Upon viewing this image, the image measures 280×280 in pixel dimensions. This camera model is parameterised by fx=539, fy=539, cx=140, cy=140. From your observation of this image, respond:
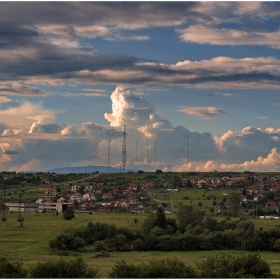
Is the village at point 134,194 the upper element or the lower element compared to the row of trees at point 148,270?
upper

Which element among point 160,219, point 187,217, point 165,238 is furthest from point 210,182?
point 165,238

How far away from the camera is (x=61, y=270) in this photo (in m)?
47.6

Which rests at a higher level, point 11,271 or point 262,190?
point 262,190

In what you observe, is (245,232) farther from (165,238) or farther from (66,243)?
(66,243)

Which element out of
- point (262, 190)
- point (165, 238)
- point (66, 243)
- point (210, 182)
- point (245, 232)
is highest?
point (210, 182)

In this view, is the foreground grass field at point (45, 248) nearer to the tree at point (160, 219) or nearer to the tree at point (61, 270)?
the tree at point (160, 219)

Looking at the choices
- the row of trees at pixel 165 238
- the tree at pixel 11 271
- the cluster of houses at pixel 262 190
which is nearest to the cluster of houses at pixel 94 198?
the cluster of houses at pixel 262 190

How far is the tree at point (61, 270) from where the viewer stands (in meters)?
47.1

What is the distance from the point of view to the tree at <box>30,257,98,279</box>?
4712 centimetres

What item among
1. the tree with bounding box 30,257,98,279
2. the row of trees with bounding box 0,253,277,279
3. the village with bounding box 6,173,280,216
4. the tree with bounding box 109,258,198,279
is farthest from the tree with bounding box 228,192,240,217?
the tree with bounding box 30,257,98,279

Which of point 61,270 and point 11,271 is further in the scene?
point 11,271

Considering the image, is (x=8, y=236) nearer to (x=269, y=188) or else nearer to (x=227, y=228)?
(x=227, y=228)

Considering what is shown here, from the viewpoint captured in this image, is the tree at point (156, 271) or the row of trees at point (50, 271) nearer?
the row of trees at point (50, 271)

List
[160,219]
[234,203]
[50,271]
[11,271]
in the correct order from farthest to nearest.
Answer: [234,203], [160,219], [11,271], [50,271]
